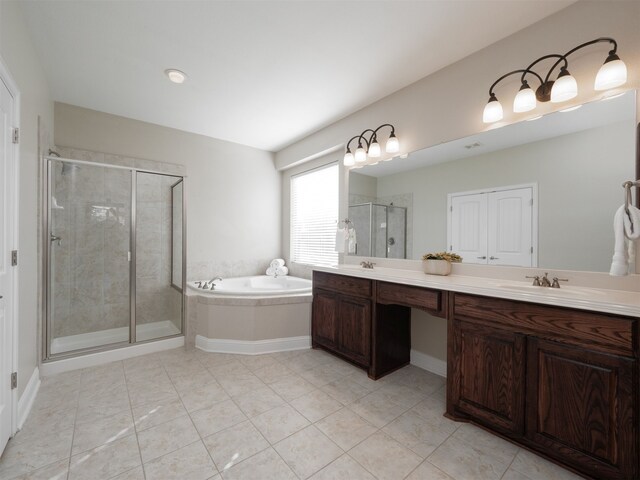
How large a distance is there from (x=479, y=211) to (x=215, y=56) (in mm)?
2298

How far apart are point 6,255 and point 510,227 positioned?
119 inches

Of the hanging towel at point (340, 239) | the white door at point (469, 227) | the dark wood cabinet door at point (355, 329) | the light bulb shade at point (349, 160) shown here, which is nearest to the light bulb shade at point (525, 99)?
the white door at point (469, 227)

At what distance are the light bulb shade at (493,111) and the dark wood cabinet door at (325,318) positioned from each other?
5.93ft

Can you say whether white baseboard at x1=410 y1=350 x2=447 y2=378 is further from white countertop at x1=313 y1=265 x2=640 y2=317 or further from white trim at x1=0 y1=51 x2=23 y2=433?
white trim at x1=0 y1=51 x2=23 y2=433

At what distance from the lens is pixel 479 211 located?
207 cm

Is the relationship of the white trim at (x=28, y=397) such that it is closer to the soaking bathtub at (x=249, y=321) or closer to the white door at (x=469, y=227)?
the soaking bathtub at (x=249, y=321)

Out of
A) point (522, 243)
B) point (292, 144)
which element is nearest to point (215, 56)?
point (292, 144)

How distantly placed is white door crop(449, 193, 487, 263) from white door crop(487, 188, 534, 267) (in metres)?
0.05

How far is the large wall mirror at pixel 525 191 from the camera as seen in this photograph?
157 cm

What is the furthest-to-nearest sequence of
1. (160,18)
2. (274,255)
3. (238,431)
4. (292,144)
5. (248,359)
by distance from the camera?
(274,255) → (292,144) → (248,359) → (160,18) → (238,431)

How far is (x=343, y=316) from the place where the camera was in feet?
8.27

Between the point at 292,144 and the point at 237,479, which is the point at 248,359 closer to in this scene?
the point at 237,479

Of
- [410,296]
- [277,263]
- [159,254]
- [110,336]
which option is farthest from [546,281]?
[110,336]

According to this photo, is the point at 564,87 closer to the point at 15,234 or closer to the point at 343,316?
the point at 343,316
